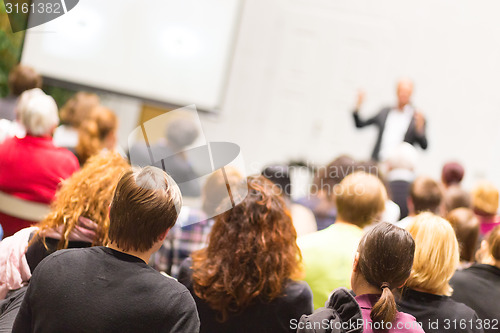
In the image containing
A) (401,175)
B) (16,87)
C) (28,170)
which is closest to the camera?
(28,170)

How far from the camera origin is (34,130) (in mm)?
2762

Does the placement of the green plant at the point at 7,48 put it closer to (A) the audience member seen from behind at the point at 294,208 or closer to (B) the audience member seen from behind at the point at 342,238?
(A) the audience member seen from behind at the point at 294,208

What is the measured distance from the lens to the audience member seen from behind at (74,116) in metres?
3.77

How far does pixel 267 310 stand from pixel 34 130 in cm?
147

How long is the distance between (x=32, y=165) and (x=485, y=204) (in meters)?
2.51

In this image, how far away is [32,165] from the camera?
274 centimetres

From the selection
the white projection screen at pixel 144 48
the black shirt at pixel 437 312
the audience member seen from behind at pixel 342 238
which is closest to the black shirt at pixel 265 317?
the audience member seen from behind at pixel 342 238

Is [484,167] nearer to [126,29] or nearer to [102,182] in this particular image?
[126,29]

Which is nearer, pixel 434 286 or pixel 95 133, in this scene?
pixel 434 286

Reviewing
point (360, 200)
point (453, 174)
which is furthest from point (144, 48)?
point (360, 200)

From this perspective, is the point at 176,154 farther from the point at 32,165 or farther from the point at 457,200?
the point at 457,200

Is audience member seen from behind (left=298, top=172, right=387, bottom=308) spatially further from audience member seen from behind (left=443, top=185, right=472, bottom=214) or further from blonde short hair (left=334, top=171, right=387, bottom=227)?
audience member seen from behind (left=443, top=185, right=472, bottom=214)

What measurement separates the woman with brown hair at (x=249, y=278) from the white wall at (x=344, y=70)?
3.88 meters

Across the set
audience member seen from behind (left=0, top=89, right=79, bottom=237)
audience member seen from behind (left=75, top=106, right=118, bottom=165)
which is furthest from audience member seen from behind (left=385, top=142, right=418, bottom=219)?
audience member seen from behind (left=0, top=89, right=79, bottom=237)
